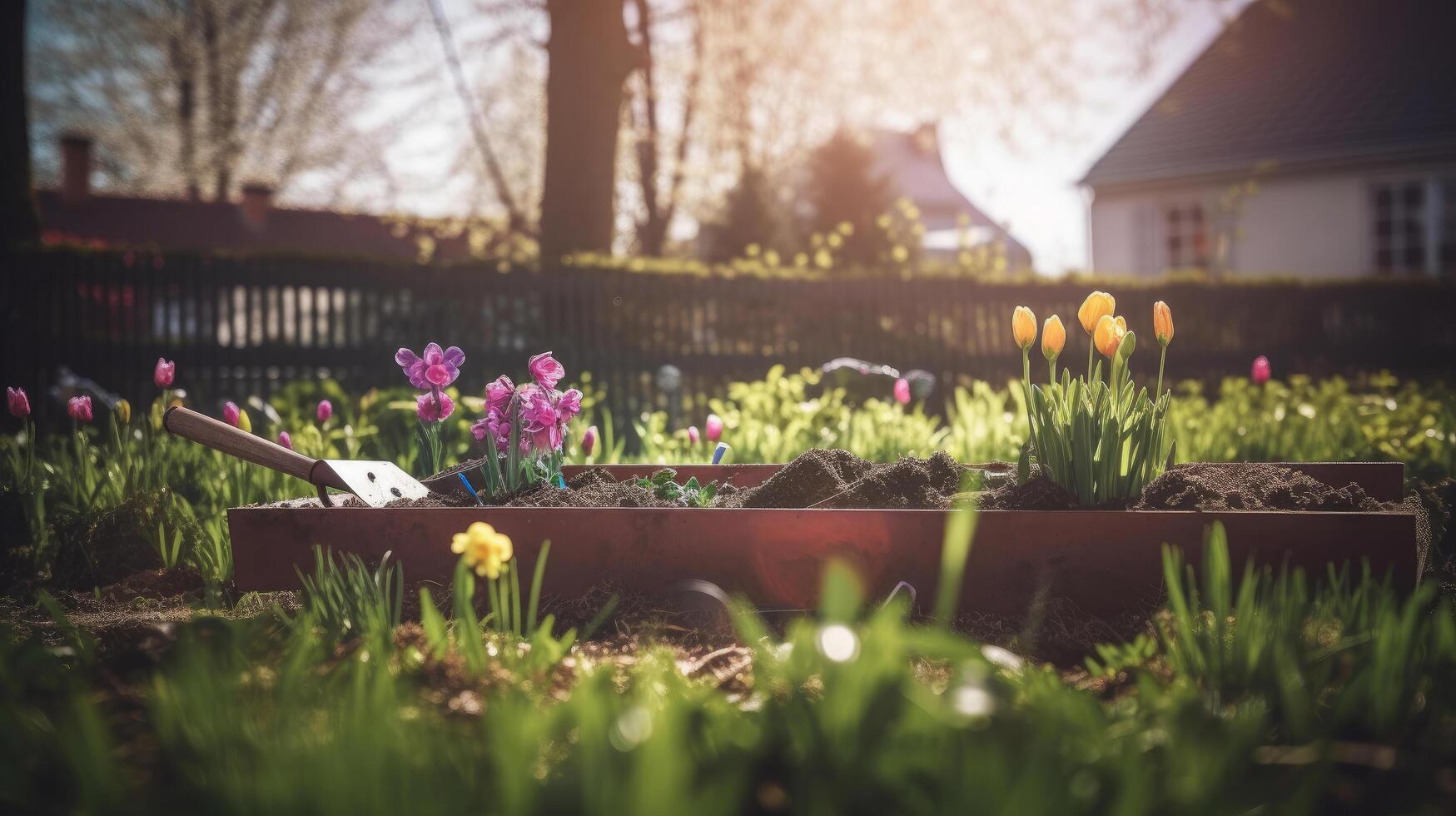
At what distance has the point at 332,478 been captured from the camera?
105 inches

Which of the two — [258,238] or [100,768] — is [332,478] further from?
[258,238]

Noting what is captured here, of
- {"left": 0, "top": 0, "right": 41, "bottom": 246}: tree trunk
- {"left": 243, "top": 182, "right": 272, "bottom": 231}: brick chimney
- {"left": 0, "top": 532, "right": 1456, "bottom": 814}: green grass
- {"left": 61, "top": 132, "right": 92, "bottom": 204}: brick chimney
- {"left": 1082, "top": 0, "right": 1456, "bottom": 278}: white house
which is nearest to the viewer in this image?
{"left": 0, "top": 532, "right": 1456, "bottom": 814}: green grass

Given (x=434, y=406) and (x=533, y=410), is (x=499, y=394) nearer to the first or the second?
(x=533, y=410)

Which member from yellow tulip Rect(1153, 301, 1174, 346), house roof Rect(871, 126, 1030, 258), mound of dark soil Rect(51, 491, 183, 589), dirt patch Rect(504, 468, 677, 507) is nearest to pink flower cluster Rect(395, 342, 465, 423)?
dirt patch Rect(504, 468, 677, 507)

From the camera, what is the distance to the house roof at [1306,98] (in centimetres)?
1557

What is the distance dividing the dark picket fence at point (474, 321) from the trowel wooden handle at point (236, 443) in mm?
4404

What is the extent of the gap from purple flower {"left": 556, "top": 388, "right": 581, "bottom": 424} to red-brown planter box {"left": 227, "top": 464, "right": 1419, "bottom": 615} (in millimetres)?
565

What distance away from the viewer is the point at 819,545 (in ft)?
7.89

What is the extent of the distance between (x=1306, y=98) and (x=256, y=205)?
19.5 meters

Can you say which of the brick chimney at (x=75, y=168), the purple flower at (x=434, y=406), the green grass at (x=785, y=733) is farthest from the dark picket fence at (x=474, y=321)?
the brick chimney at (x=75, y=168)

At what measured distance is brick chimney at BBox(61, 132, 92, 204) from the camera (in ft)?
65.9

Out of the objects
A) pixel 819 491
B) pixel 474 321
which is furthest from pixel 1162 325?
pixel 474 321

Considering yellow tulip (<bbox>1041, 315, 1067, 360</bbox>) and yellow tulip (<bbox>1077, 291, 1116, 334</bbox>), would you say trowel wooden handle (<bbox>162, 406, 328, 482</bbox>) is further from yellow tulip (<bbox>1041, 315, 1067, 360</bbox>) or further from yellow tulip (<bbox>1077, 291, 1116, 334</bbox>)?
yellow tulip (<bbox>1077, 291, 1116, 334</bbox>)

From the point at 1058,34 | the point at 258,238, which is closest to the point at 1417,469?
the point at 1058,34
